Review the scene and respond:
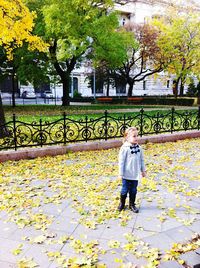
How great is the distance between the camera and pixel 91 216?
4848mm

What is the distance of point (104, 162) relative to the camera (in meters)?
8.26

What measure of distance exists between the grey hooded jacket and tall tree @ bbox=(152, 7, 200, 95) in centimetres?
2343

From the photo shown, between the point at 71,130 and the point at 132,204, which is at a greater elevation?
the point at 71,130

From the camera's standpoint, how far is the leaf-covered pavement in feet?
12.3

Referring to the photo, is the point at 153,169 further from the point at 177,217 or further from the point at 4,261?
the point at 4,261

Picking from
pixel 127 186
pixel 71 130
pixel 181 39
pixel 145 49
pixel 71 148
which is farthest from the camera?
pixel 145 49

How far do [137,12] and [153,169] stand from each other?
47555 millimetres

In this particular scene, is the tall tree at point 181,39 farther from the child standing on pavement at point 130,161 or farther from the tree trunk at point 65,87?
the child standing on pavement at point 130,161

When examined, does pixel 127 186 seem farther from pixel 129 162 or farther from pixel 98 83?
pixel 98 83

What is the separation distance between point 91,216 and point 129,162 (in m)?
1.06

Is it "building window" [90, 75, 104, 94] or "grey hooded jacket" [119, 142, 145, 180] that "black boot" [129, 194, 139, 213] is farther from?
"building window" [90, 75, 104, 94]

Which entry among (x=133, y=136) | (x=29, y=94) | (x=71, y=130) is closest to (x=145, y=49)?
(x=29, y=94)

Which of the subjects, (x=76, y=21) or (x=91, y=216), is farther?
(x=76, y=21)

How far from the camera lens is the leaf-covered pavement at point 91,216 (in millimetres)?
3744
